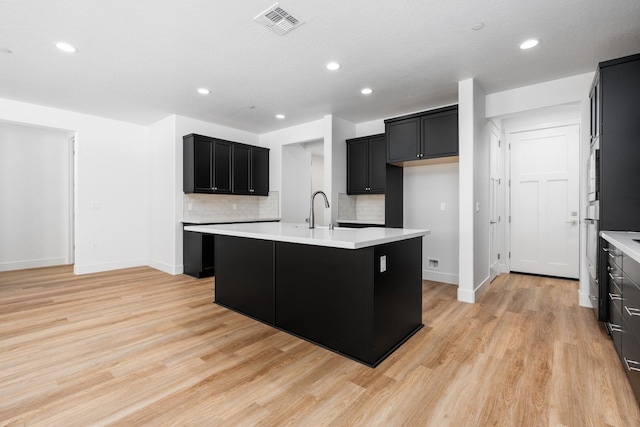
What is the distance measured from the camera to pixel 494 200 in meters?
4.71

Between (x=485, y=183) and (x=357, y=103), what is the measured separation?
6.87ft

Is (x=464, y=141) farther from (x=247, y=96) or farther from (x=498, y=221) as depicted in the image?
(x=247, y=96)

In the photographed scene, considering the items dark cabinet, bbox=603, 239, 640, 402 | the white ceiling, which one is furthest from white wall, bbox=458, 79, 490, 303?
dark cabinet, bbox=603, 239, 640, 402

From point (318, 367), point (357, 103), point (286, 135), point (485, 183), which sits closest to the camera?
point (318, 367)

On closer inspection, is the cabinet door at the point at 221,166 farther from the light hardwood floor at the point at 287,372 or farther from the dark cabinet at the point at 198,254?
the light hardwood floor at the point at 287,372

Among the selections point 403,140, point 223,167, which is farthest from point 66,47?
point 403,140

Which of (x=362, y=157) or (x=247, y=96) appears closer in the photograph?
(x=247, y=96)

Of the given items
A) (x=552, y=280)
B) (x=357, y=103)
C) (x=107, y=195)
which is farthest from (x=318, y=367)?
(x=107, y=195)

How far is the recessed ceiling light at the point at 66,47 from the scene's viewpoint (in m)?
2.90

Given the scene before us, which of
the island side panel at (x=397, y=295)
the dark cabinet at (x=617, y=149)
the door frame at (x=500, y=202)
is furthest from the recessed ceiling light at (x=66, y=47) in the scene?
the door frame at (x=500, y=202)

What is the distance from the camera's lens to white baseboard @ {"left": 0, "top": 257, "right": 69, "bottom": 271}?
5398 mm

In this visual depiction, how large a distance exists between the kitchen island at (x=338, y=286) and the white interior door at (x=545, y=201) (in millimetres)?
3350

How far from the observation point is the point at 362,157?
17.0ft

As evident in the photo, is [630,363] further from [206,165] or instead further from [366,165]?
[206,165]
